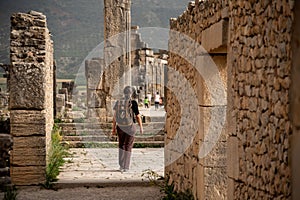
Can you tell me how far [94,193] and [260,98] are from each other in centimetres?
536

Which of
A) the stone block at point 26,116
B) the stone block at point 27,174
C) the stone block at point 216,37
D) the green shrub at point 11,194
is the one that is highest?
the stone block at point 216,37

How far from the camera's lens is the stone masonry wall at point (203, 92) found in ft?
22.9

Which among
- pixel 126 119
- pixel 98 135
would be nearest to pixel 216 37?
pixel 126 119

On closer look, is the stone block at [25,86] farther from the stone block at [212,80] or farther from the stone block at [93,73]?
the stone block at [93,73]

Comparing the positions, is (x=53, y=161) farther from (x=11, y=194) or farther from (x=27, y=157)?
(x=11, y=194)

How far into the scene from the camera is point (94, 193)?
10.0m

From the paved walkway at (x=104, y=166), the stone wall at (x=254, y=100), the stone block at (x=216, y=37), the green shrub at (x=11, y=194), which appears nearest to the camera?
the stone wall at (x=254, y=100)

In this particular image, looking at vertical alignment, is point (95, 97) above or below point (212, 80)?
below

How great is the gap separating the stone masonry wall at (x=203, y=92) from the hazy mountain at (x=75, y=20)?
264 ft

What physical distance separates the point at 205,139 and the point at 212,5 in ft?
5.22

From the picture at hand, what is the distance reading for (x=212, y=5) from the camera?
23.2ft

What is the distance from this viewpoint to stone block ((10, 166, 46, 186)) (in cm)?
1038

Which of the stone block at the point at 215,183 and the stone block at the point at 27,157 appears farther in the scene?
the stone block at the point at 27,157

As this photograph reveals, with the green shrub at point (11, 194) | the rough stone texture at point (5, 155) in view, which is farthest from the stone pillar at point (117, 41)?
the green shrub at point (11, 194)
